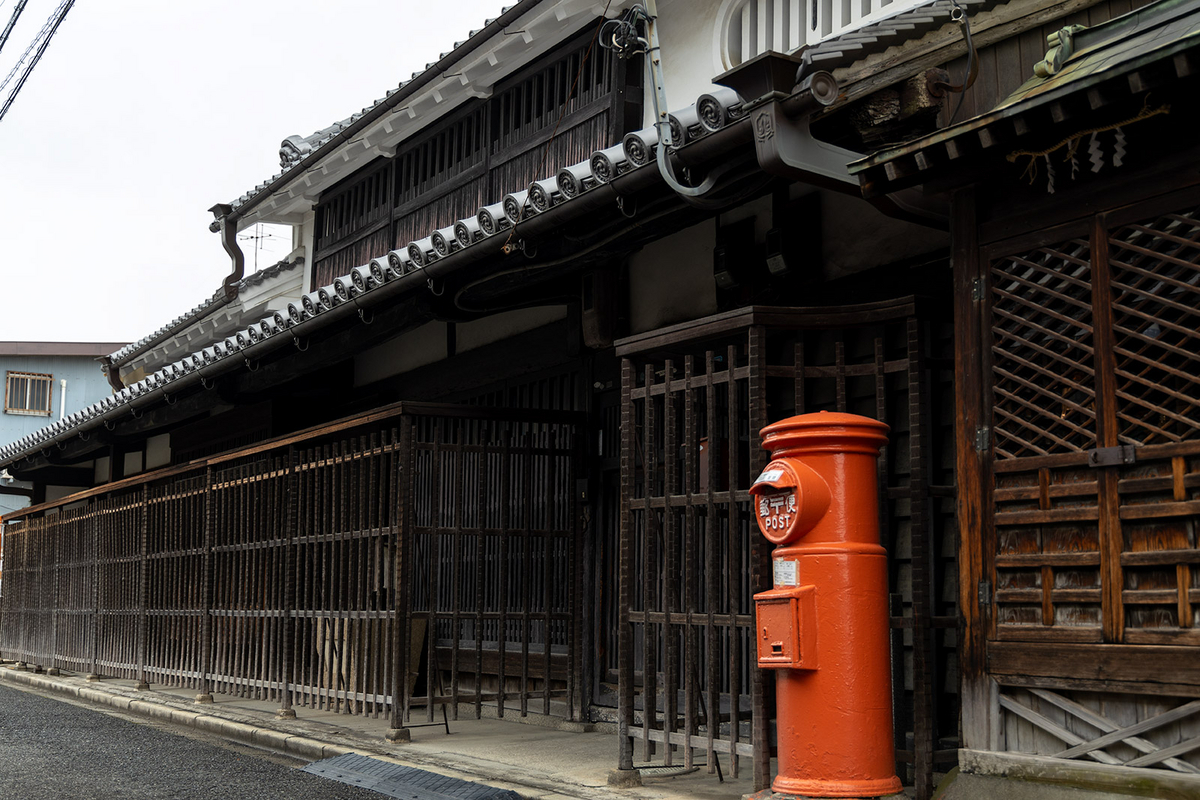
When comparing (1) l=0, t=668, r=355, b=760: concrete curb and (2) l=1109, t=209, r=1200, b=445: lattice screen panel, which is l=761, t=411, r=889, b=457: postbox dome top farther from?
(1) l=0, t=668, r=355, b=760: concrete curb

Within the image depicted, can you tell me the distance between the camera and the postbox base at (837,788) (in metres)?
5.60

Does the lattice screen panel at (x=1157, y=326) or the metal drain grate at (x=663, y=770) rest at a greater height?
the lattice screen panel at (x=1157, y=326)

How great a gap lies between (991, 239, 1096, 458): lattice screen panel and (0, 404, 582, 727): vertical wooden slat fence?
16.6ft

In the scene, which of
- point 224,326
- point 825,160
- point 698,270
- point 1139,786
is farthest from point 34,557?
point 1139,786

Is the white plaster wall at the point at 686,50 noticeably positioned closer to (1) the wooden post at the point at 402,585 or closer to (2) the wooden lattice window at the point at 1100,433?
(1) the wooden post at the point at 402,585

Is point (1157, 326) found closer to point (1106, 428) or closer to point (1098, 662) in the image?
point (1106, 428)

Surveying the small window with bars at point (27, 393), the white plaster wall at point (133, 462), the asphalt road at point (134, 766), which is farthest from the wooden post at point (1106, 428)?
the small window with bars at point (27, 393)

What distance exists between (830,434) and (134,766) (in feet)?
19.1

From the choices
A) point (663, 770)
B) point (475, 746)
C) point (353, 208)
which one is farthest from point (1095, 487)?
point (353, 208)

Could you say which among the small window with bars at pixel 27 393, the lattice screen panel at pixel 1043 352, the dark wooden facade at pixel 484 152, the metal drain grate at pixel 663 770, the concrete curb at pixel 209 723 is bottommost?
the concrete curb at pixel 209 723

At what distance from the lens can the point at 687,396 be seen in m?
7.09

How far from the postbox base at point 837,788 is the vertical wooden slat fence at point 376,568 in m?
4.13

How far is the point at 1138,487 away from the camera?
16.4ft

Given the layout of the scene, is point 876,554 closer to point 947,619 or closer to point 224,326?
point 947,619
